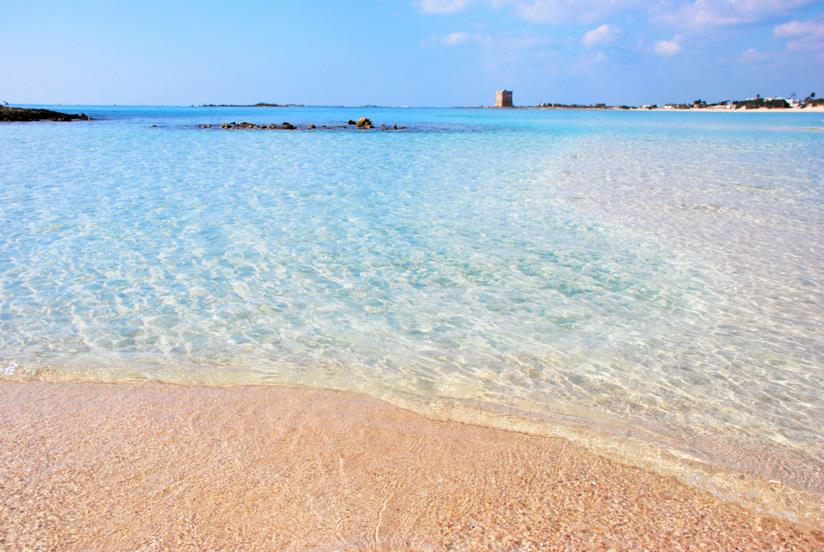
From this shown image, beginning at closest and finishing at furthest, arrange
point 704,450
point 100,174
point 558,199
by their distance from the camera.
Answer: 1. point 704,450
2. point 558,199
3. point 100,174

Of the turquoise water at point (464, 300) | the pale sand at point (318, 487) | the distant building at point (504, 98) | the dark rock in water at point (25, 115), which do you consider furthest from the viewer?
the distant building at point (504, 98)

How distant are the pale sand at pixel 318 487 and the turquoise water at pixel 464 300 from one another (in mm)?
438

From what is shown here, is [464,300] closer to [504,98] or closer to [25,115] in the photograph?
[25,115]

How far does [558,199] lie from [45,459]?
9790 millimetres

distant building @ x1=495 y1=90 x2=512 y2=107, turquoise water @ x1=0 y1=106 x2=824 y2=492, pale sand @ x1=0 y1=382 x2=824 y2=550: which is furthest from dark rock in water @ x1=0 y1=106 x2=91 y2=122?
distant building @ x1=495 y1=90 x2=512 y2=107

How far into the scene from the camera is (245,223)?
870 centimetres

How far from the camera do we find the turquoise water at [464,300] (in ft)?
12.3

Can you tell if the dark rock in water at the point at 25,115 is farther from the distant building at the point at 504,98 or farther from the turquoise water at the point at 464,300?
the distant building at the point at 504,98

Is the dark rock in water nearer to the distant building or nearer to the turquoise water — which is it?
the turquoise water

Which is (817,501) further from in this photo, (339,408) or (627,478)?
(339,408)

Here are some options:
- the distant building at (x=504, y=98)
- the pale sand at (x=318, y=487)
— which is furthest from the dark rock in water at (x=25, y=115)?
the distant building at (x=504, y=98)

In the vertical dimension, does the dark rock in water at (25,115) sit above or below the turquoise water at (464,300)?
above

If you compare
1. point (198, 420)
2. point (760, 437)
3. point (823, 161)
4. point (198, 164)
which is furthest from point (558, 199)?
A: point (823, 161)

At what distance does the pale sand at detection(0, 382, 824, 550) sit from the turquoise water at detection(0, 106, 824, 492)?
44 cm
